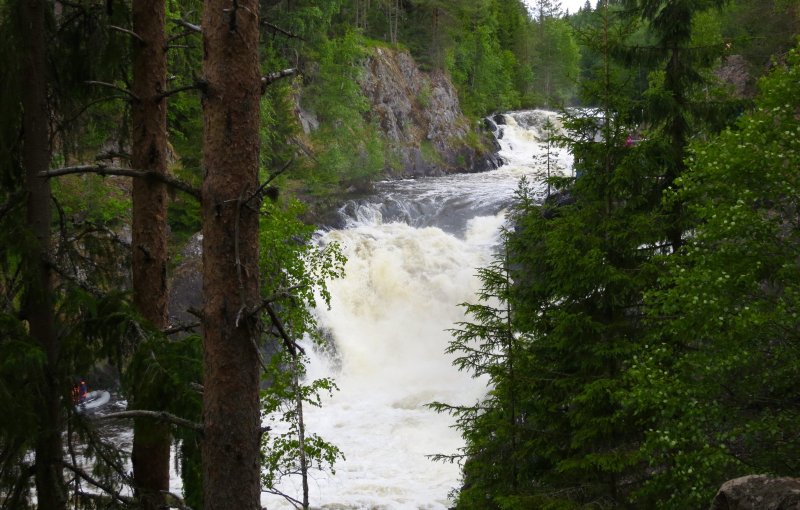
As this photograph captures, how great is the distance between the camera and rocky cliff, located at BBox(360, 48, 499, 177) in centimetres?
4225

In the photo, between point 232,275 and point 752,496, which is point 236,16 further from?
point 752,496

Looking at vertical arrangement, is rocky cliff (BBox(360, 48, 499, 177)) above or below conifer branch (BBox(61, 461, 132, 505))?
above

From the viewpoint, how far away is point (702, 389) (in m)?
7.88

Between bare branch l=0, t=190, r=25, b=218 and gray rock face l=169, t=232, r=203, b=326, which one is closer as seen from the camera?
bare branch l=0, t=190, r=25, b=218

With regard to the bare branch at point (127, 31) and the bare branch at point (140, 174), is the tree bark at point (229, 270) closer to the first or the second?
the bare branch at point (140, 174)

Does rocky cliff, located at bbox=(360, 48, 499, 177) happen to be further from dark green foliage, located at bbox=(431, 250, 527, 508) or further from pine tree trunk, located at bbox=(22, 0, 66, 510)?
pine tree trunk, located at bbox=(22, 0, 66, 510)

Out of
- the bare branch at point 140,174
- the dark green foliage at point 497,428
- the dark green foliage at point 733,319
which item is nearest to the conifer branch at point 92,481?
the bare branch at point 140,174

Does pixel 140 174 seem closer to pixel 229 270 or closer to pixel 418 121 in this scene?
pixel 229 270

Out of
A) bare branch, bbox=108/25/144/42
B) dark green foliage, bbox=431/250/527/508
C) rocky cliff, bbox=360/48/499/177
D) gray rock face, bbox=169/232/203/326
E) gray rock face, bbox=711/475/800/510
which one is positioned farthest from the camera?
rocky cliff, bbox=360/48/499/177

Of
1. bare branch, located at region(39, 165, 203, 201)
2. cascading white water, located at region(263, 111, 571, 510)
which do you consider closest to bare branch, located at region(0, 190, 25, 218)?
bare branch, located at region(39, 165, 203, 201)

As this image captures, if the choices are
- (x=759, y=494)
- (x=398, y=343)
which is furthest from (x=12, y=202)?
(x=398, y=343)

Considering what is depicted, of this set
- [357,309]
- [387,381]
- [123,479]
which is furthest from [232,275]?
[357,309]

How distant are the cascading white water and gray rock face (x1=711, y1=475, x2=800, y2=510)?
759 cm

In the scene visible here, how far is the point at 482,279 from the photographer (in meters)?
10.0
